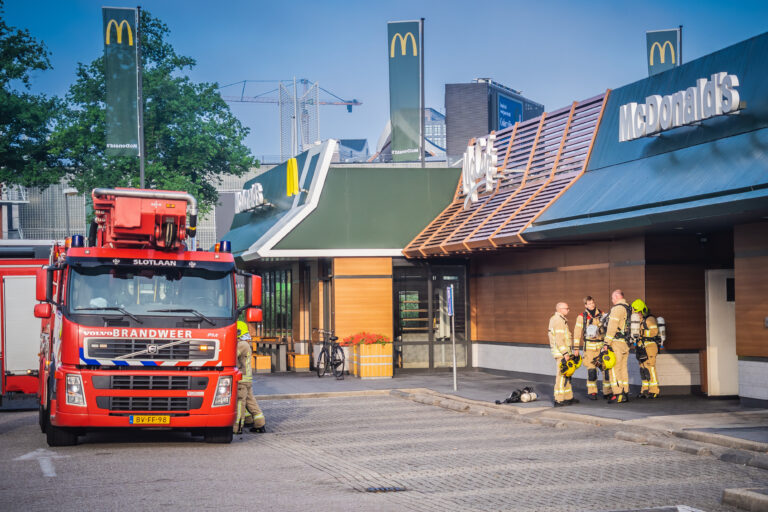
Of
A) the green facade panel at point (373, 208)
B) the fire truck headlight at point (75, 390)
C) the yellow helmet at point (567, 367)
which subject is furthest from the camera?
the green facade panel at point (373, 208)

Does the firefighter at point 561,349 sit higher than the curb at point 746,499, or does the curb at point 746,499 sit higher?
the firefighter at point 561,349

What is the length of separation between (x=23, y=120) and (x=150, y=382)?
3058cm

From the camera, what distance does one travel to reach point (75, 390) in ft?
43.4

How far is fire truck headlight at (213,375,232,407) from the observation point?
13.8 metres

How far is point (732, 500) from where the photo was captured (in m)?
9.30

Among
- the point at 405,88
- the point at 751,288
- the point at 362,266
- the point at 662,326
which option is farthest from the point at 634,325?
the point at 405,88

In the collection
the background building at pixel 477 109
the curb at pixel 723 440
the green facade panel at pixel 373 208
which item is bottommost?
the curb at pixel 723 440

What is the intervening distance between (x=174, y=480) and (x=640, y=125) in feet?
37.1

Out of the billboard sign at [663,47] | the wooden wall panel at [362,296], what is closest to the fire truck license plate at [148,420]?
the wooden wall panel at [362,296]

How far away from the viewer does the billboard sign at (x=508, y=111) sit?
57688 mm

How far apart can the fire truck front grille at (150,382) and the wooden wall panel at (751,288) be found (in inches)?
365

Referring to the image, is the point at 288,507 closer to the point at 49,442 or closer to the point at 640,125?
the point at 49,442

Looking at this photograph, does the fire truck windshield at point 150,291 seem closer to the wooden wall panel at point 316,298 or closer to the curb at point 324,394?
the curb at point 324,394

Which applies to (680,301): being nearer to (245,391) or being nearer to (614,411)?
(614,411)
